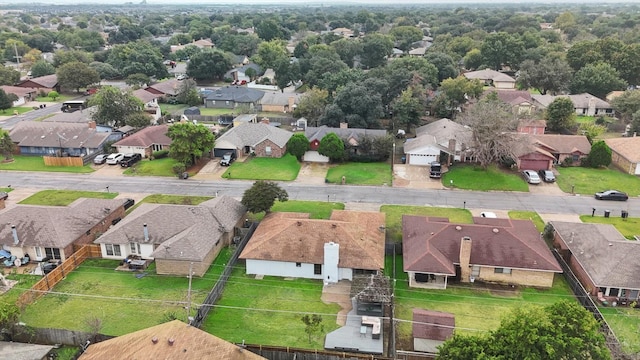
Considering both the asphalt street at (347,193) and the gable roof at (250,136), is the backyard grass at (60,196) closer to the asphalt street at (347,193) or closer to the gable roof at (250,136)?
the asphalt street at (347,193)

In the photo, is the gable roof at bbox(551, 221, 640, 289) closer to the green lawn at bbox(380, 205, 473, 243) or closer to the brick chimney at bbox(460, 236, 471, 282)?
the brick chimney at bbox(460, 236, 471, 282)

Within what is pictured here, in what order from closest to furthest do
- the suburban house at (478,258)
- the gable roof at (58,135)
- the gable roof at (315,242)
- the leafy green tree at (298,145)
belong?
the suburban house at (478,258)
the gable roof at (315,242)
the leafy green tree at (298,145)
the gable roof at (58,135)

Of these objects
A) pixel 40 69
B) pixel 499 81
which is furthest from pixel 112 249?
pixel 40 69

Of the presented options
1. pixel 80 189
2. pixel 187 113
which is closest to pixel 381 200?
pixel 80 189

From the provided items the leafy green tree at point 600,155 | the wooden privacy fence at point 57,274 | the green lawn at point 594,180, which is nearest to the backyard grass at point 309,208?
the wooden privacy fence at point 57,274

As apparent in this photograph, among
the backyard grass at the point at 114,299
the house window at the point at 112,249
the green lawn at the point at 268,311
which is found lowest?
the green lawn at the point at 268,311
